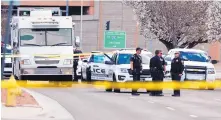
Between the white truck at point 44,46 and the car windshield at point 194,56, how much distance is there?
5.07 m

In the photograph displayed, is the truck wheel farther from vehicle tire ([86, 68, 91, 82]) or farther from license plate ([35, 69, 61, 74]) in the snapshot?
vehicle tire ([86, 68, 91, 82])

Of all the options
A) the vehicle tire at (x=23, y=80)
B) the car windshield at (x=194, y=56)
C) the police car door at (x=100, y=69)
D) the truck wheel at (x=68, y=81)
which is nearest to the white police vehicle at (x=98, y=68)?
the police car door at (x=100, y=69)

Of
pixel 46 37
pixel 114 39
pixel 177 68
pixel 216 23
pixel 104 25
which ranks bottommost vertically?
pixel 177 68

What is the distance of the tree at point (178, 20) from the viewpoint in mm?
42688

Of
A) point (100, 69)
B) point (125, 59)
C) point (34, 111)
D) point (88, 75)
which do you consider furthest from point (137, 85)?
point (34, 111)

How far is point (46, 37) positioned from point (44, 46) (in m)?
0.42

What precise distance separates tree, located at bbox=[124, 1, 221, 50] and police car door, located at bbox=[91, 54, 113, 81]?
44.0 feet

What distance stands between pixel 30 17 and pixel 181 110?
12453 mm

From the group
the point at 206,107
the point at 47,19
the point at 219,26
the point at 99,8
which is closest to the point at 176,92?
the point at 206,107

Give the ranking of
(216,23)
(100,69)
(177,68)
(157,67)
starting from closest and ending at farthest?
1. (157,67)
2. (177,68)
3. (100,69)
4. (216,23)

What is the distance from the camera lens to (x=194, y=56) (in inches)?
1196

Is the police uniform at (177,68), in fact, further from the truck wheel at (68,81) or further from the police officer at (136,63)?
the truck wheel at (68,81)

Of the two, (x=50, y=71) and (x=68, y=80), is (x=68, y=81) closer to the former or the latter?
(x=68, y=80)

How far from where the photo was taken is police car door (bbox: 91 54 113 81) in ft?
86.9
